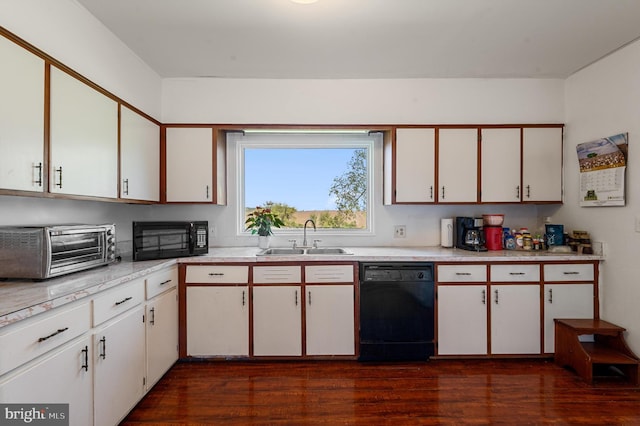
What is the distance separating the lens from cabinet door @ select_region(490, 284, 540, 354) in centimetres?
272

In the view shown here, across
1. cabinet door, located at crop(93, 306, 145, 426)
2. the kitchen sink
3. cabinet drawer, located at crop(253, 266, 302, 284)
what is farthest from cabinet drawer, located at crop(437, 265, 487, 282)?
cabinet door, located at crop(93, 306, 145, 426)

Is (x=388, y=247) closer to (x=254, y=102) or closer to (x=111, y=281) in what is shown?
(x=254, y=102)

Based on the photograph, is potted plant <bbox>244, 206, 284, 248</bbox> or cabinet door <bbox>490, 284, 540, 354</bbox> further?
potted plant <bbox>244, 206, 284, 248</bbox>

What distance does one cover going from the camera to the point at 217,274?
2689 mm

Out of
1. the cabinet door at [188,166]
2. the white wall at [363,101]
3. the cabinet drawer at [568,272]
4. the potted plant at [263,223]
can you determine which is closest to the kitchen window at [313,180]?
the potted plant at [263,223]

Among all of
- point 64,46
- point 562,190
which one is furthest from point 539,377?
point 64,46

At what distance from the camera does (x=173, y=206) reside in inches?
131

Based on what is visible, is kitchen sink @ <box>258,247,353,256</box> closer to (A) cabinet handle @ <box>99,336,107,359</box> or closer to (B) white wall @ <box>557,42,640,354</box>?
(A) cabinet handle @ <box>99,336,107,359</box>

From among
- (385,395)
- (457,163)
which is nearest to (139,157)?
(385,395)

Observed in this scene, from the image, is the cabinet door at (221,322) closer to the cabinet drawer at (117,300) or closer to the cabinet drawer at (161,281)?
the cabinet drawer at (161,281)

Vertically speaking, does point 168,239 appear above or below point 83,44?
below

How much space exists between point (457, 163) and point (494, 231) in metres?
0.74

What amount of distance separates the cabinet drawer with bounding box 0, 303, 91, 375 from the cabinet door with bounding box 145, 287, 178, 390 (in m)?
0.66

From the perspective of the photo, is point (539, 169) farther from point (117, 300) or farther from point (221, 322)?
point (117, 300)
